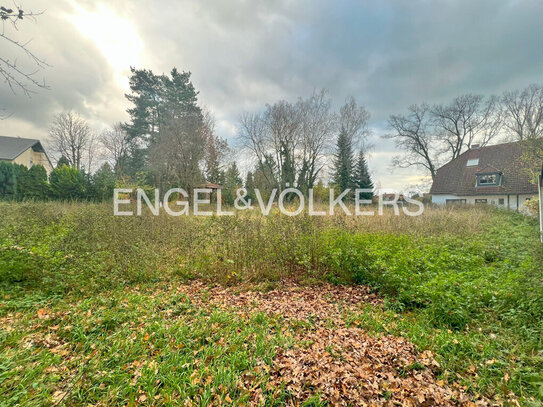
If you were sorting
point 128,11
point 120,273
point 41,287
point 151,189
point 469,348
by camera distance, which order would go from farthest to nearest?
point 151,189, point 128,11, point 120,273, point 41,287, point 469,348

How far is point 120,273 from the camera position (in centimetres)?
403

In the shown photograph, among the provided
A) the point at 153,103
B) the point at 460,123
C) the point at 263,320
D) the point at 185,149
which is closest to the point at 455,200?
the point at 460,123

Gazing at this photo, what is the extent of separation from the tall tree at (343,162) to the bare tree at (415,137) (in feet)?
16.8

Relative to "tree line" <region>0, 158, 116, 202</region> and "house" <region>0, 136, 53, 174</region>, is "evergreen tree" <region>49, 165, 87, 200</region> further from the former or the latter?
"house" <region>0, 136, 53, 174</region>

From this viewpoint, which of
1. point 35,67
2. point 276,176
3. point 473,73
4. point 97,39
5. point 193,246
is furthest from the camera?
point 276,176

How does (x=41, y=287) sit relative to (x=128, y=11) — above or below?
below

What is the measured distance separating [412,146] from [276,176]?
47.9 ft

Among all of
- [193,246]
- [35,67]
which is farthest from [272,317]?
[35,67]

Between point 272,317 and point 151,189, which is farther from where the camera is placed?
point 151,189

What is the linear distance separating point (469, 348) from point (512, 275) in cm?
231

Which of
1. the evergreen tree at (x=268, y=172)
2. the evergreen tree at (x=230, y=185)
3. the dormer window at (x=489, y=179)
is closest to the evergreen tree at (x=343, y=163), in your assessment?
the evergreen tree at (x=268, y=172)

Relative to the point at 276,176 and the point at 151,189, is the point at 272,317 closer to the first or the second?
the point at 151,189

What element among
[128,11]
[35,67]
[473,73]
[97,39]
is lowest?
[35,67]

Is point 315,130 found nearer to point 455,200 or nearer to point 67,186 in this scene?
point 455,200
